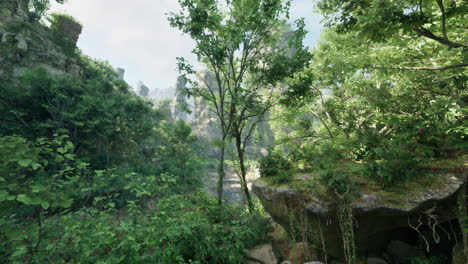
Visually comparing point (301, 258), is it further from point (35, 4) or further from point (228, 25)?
point (35, 4)

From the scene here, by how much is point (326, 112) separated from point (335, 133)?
54.0 inches

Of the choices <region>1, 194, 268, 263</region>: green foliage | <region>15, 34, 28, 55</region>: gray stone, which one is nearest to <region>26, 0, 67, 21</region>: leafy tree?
<region>15, 34, 28, 55</region>: gray stone

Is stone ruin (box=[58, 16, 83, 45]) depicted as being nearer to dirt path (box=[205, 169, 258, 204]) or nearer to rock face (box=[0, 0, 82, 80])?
rock face (box=[0, 0, 82, 80])

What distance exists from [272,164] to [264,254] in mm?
2816

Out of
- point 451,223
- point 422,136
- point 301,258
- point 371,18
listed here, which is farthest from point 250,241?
point 371,18

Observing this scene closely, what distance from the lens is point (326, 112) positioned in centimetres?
1113

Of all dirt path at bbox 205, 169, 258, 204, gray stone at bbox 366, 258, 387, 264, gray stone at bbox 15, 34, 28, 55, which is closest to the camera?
gray stone at bbox 366, 258, 387, 264

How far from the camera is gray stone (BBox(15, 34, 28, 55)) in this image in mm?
16125

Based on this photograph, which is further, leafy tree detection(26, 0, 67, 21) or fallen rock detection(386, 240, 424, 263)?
leafy tree detection(26, 0, 67, 21)

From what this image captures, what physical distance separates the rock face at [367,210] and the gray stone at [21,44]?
76.7ft

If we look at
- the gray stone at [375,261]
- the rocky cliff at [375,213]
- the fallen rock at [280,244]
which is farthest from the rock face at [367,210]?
the fallen rock at [280,244]

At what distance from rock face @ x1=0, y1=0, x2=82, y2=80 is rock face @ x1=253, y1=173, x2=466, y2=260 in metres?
22.0

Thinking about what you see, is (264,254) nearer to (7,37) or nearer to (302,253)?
(302,253)

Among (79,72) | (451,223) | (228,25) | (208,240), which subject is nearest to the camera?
(208,240)
